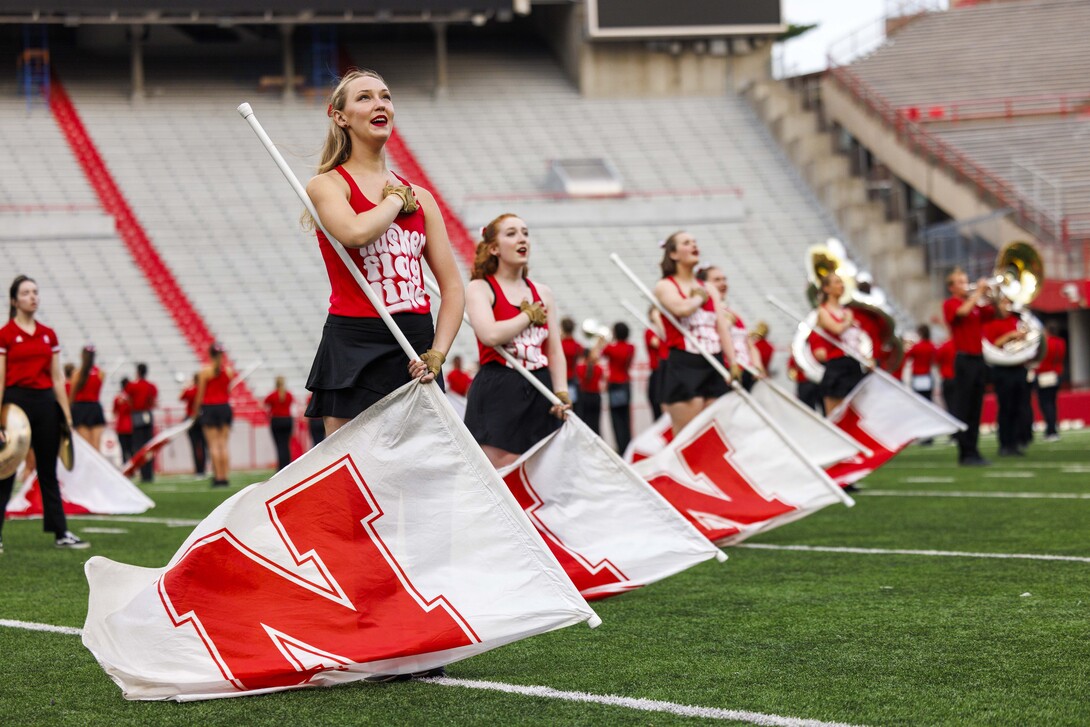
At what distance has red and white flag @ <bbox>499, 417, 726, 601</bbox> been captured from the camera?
618cm

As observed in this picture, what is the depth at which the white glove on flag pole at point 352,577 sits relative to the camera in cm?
447

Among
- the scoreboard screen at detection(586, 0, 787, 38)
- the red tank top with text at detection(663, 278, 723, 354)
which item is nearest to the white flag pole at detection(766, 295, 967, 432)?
the red tank top with text at detection(663, 278, 723, 354)

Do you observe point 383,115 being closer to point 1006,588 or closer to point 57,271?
point 1006,588

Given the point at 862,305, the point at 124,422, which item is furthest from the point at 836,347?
the point at 124,422

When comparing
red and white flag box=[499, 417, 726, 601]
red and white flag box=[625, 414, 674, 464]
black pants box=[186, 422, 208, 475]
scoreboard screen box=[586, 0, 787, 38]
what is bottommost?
black pants box=[186, 422, 208, 475]

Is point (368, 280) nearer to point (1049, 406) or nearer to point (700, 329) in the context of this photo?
point (700, 329)

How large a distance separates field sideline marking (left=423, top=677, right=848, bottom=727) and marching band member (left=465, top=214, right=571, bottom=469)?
7.29ft

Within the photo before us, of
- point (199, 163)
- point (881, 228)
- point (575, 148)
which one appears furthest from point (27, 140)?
point (881, 228)

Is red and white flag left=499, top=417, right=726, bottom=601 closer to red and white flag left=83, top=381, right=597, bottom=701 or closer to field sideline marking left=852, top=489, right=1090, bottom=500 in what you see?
red and white flag left=83, top=381, right=597, bottom=701

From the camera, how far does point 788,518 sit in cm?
825

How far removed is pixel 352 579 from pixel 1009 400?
1275 centimetres

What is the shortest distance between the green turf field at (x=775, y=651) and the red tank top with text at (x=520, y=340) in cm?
112

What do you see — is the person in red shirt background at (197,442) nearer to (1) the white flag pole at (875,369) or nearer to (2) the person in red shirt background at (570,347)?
(2) the person in red shirt background at (570,347)

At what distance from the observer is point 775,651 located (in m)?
5.10
